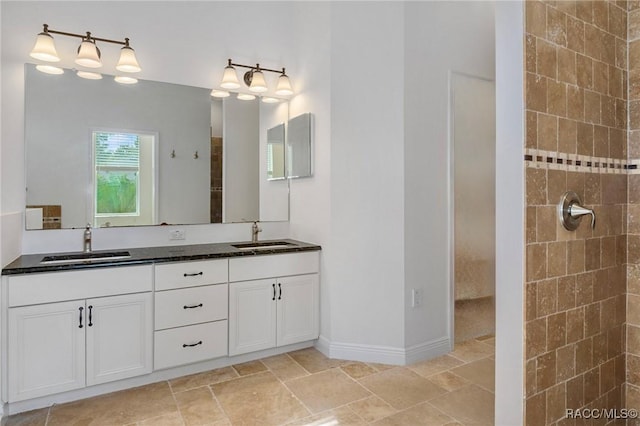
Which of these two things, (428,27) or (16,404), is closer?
(16,404)

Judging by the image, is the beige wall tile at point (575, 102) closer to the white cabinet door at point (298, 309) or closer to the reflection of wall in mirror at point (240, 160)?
the white cabinet door at point (298, 309)

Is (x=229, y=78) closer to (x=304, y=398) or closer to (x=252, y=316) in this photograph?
(x=252, y=316)

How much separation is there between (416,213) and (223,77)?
1892 mm

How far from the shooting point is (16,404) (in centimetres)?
210

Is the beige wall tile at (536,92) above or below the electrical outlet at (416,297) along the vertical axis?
above

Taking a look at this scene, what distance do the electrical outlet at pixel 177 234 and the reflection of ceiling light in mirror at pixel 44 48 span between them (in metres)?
1.40

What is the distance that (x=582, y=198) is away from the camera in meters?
1.69

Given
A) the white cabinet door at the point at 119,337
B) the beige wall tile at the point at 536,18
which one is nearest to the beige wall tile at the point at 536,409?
the beige wall tile at the point at 536,18

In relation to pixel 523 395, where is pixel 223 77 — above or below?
above

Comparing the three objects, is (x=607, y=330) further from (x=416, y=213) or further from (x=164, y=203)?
(x=164, y=203)

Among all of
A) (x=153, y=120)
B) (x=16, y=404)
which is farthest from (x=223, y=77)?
(x=16, y=404)

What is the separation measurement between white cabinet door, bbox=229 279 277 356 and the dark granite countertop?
0.80 ft

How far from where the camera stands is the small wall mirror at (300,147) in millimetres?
3127

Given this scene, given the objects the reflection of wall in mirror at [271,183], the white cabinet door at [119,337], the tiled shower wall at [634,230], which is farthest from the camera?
the reflection of wall in mirror at [271,183]
